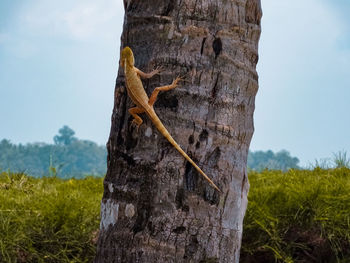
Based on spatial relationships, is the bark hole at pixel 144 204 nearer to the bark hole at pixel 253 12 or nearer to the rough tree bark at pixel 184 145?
the rough tree bark at pixel 184 145

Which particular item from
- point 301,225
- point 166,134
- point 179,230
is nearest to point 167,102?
point 166,134

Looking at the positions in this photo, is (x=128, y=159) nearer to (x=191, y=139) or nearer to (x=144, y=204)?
(x=144, y=204)

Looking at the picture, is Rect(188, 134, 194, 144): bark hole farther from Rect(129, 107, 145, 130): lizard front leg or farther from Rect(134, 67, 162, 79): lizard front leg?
Rect(134, 67, 162, 79): lizard front leg

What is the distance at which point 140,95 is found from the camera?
2.79 meters

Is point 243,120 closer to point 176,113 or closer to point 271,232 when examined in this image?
point 176,113

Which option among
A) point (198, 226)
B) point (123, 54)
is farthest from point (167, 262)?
point (123, 54)

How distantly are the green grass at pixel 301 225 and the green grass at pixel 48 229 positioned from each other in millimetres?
1618

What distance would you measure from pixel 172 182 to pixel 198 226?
0.97 feet

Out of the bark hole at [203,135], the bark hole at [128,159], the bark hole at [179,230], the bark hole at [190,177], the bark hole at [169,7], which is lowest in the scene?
the bark hole at [179,230]

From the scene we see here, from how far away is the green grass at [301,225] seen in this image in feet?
15.7

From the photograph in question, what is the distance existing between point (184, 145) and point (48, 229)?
2545mm

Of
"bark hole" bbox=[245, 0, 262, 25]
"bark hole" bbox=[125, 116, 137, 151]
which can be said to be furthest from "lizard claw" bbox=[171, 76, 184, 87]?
"bark hole" bbox=[245, 0, 262, 25]

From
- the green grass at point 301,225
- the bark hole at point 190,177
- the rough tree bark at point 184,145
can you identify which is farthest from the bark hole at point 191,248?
the green grass at point 301,225

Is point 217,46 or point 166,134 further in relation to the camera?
point 217,46
